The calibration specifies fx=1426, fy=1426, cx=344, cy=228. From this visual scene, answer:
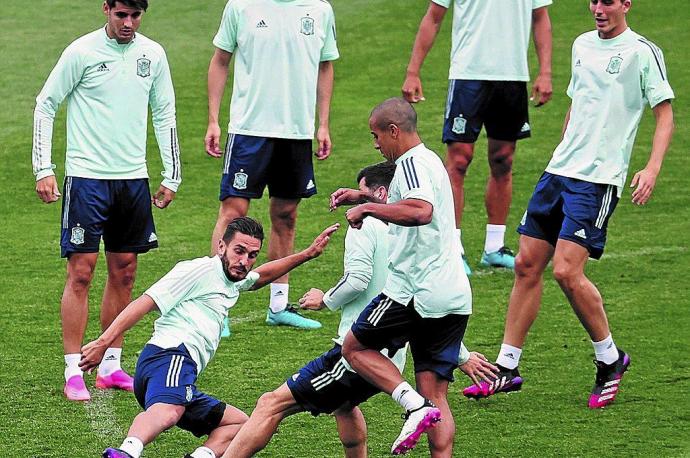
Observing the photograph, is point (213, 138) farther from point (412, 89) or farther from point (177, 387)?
point (177, 387)

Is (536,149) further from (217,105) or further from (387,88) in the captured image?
(217,105)

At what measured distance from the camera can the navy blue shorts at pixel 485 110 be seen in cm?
991

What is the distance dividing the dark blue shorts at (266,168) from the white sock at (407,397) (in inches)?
115

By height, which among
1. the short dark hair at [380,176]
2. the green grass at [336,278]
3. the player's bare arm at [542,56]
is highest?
the short dark hair at [380,176]

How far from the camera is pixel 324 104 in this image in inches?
366

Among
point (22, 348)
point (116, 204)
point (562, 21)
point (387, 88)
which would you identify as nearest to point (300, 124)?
point (116, 204)

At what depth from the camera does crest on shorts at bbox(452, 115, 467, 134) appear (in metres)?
9.91

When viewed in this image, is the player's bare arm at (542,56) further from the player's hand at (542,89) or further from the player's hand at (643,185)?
the player's hand at (643,185)

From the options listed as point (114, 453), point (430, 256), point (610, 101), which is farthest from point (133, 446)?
point (610, 101)

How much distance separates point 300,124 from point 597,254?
227 centimetres

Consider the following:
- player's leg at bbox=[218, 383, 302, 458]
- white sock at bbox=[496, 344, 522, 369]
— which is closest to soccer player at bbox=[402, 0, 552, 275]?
white sock at bbox=[496, 344, 522, 369]

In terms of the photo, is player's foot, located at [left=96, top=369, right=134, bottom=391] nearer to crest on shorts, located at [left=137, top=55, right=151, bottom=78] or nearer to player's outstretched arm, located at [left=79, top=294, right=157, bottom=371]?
player's outstretched arm, located at [left=79, top=294, right=157, bottom=371]

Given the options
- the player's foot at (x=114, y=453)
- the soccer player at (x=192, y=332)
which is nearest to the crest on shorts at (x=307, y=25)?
the soccer player at (x=192, y=332)

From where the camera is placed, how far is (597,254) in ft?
25.1
